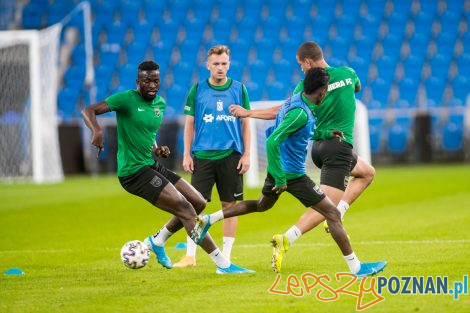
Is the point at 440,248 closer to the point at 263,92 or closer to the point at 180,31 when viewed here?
the point at 263,92

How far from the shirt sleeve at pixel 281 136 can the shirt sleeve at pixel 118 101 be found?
149 centimetres

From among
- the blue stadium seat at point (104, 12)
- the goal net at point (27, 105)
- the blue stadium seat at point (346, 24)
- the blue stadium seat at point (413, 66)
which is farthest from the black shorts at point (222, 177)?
the blue stadium seat at point (104, 12)

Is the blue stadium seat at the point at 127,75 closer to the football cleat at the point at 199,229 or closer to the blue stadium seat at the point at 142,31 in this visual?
the blue stadium seat at the point at 142,31

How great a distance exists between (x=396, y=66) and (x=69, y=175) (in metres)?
10.7

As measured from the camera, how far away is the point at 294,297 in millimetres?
7109

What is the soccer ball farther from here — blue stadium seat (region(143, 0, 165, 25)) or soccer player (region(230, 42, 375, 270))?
blue stadium seat (region(143, 0, 165, 25))

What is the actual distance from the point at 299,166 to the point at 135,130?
1.59m

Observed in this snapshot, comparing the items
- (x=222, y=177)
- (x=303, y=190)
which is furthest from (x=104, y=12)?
(x=303, y=190)

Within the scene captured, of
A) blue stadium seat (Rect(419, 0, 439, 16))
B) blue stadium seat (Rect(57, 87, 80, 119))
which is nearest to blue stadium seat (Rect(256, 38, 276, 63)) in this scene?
blue stadium seat (Rect(419, 0, 439, 16))

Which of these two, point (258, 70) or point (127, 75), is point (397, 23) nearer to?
point (258, 70)

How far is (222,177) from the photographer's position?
949 centimetres

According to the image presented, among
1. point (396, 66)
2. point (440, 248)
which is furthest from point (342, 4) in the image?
point (440, 248)

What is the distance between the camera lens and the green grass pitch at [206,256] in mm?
6988

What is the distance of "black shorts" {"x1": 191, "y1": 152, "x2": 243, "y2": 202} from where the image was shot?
9.46m
